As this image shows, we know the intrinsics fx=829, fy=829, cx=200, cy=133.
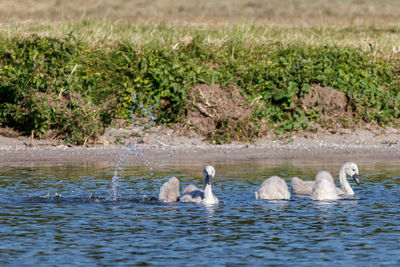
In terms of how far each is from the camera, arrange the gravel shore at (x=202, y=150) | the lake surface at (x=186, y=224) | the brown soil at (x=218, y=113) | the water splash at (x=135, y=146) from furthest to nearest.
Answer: the brown soil at (x=218, y=113)
the gravel shore at (x=202, y=150)
the water splash at (x=135, y=146)
the lake surface at (x=186, y=224)

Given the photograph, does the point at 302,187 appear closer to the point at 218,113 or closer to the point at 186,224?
the point at 186,224

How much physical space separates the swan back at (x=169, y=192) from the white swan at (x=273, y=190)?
1.34 metres

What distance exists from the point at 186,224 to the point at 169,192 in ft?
6.89

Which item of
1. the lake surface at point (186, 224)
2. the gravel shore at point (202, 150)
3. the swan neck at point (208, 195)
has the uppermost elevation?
the gravel shore at point (202, 150)

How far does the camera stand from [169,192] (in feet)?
44.6

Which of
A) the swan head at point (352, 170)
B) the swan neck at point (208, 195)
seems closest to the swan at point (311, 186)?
the swan head at point (352, 170)

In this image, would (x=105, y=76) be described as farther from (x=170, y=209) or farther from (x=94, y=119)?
(x=170, y=209)

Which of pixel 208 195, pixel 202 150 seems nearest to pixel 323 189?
pixel 208 195

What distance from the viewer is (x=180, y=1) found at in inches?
2822

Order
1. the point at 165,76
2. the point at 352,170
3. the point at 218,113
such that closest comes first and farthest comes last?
the point at 352,170
the point at 218,113
the point at 165,76

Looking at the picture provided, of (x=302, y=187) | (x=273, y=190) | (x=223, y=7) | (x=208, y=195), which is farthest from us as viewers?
(x=223, y=7)

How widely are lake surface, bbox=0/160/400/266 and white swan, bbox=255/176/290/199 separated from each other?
16 cm

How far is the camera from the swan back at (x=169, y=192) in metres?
13.6

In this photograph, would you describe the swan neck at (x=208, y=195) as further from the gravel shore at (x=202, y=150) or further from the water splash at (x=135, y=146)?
the gravel shore at (x=202, y=150)
